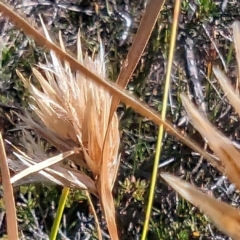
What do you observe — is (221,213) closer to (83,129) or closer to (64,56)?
(64,56)

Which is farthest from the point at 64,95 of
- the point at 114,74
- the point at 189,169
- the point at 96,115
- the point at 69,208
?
the point at 69,208

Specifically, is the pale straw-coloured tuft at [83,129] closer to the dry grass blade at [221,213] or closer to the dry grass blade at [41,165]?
the dry grass blade at [41,165]

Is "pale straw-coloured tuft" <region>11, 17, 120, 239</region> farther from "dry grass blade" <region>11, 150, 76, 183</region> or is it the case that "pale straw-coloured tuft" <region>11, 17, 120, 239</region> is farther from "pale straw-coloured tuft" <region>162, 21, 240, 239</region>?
"pale straw-coloured tuft" <region>162, 21, 240, 239</region>

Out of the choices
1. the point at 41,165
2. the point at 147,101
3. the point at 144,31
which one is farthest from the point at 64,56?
the point at 147,101

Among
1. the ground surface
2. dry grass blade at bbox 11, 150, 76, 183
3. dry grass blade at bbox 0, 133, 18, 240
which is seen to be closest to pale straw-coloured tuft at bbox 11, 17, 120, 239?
dry grass blade at bbox 11, 150, 76, 183

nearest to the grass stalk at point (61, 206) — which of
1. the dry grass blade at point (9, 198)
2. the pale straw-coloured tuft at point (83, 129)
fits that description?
the pale straw-coloured tuft at point (83, 129)
